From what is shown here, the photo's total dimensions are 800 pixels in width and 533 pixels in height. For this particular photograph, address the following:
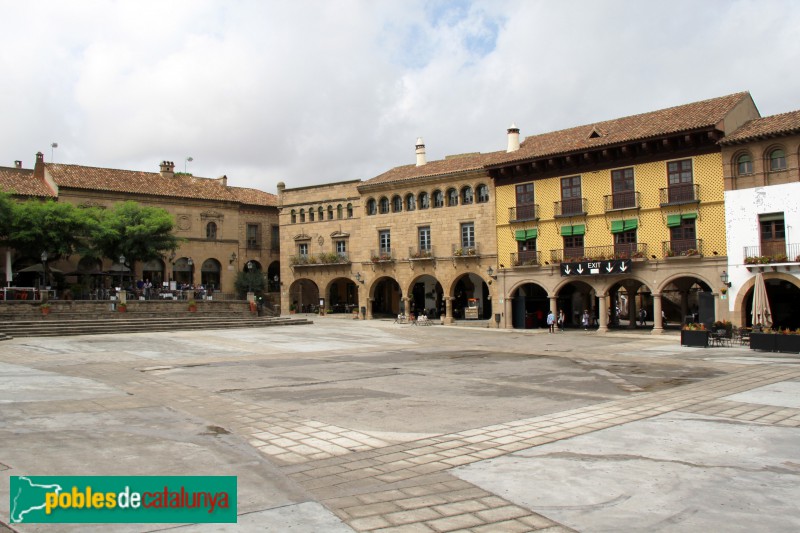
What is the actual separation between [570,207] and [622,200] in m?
3.02

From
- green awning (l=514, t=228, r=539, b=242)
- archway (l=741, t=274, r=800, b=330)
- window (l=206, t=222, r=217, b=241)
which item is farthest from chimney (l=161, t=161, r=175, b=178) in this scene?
archway (l=741, t=274, r=800, b=330)

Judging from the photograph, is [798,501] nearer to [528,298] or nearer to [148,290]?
[528,298]

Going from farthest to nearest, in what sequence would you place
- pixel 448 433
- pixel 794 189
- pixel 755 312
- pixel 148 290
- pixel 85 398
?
pixel 148 290 → pixel 794 189 → pixel 755 312 → pixel 85 398 → pixel 448 433

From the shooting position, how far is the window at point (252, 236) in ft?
181

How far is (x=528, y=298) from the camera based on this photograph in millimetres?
41625

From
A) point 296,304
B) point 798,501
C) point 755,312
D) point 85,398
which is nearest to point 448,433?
point 798,501

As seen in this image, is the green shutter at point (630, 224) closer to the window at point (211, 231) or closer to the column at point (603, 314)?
the column at point (603, 314)

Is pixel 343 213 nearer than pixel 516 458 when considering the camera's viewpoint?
No

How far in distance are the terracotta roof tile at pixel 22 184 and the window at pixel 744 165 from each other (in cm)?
4248

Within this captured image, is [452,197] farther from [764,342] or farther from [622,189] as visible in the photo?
[764,342]

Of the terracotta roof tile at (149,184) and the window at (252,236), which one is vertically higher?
the terracotta roof tile at (149,184)

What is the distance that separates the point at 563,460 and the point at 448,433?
204 cm

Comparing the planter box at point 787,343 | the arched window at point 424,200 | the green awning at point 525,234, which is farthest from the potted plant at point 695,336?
the arched window at point 424,200

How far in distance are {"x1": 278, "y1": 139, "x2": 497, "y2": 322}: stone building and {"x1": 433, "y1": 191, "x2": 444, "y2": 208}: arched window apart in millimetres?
67
